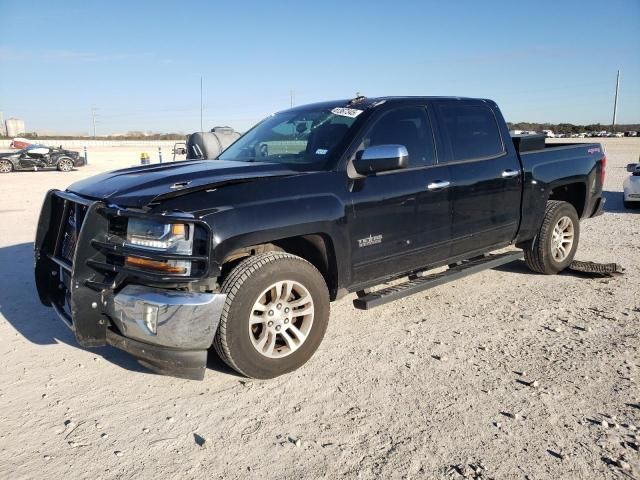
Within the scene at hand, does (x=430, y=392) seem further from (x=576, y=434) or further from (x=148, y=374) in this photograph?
(x=148, y=374)

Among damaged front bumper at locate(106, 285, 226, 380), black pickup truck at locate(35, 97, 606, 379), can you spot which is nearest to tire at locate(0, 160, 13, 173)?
black pickup truck at locate(35, 97, 606, 379)

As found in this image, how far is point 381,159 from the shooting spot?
3.64 m

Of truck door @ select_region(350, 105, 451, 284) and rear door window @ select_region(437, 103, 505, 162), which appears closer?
truck door @ select_region(350, 105, 451, 284)

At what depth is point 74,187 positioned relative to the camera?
3.76 meters

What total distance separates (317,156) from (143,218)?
1486 millimetres

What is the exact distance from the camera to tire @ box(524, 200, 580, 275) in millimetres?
5531

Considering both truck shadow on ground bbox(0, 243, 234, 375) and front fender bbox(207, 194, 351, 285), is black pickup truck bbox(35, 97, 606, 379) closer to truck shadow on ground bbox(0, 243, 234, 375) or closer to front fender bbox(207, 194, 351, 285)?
front fender bbox(207, 194, 351, 285)

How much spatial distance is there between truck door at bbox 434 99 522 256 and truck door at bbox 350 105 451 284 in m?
0.20

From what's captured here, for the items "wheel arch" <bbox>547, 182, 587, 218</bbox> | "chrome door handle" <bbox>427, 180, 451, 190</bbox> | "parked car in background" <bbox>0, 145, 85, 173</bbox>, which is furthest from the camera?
"parked car in background" <bbox>0, 145, 85, 173</bbox>

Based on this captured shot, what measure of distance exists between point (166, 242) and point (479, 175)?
119 inches

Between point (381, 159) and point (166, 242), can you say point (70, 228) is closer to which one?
point (166, 242)

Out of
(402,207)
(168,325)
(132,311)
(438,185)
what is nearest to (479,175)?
(438,185)

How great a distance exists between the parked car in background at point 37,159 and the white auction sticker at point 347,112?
77.0ft

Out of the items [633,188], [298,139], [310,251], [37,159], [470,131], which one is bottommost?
[310,251]
